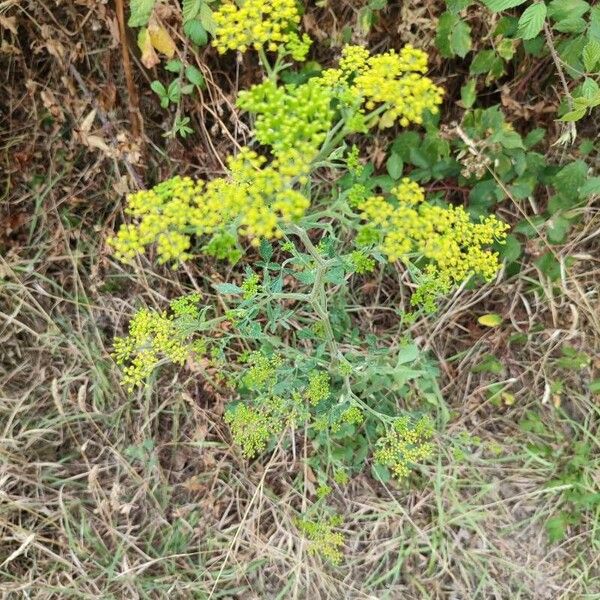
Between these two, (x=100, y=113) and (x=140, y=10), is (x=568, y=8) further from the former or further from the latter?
(x=100, y=113)

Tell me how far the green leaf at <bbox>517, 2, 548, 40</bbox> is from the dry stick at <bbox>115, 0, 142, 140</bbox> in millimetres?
1269

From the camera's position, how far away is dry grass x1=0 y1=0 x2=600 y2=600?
2.37 metres

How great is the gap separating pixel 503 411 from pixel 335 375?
84cm

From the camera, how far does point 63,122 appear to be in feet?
8.00

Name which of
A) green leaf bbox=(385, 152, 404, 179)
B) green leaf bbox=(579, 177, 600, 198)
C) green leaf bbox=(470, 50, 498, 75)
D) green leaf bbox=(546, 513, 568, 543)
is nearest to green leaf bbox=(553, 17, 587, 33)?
green leaf bbox=(470, 50, 498, 75)

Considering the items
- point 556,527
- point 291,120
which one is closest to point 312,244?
point 291,120

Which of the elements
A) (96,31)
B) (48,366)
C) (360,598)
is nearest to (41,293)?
(48,366)

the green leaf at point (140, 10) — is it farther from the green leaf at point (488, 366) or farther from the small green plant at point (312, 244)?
the green leaf at point (488, 366)

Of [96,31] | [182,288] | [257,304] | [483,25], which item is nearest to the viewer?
[257,304]

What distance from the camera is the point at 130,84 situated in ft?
7.33

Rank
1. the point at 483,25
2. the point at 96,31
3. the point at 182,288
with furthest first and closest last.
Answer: the point at 182,288 → the point at 96,31 → the point at 483,25

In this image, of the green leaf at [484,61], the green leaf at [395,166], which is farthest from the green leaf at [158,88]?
the green leaf at [484,61]

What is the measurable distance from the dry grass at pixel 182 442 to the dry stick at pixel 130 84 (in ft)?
0.21

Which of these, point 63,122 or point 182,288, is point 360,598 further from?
point 63,122
